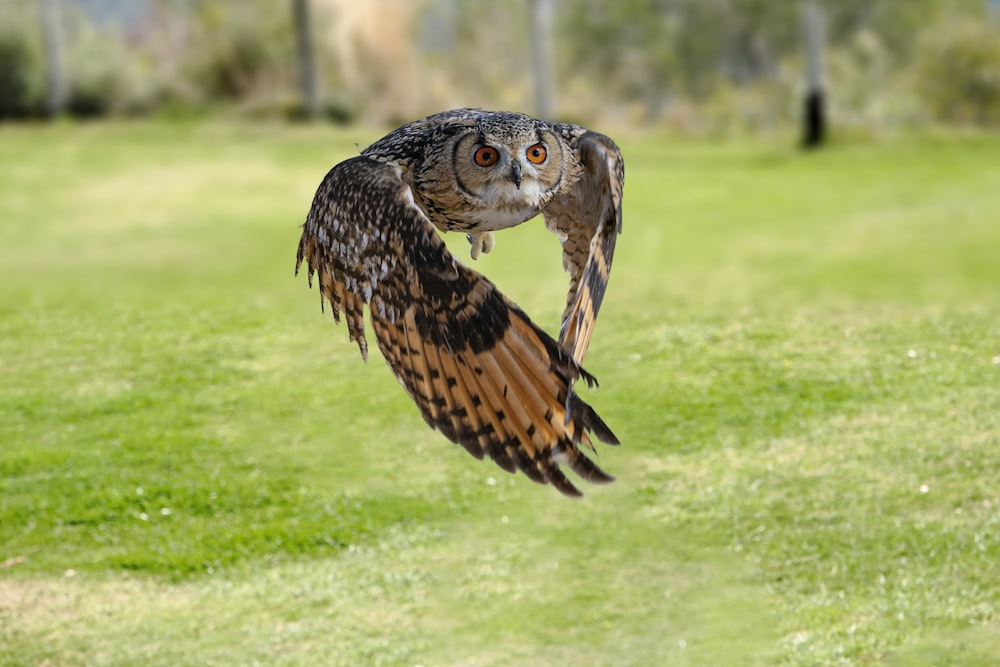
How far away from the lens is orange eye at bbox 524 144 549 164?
3.08m

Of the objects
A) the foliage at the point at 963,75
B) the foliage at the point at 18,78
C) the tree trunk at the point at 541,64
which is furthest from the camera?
the foliage at the point at 18,78

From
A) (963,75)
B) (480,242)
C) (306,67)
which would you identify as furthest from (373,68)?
(480,242)

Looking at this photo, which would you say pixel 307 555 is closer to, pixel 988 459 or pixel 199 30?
pixel 988 459

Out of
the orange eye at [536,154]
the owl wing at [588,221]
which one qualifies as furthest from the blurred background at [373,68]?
the orange eye at [536,154]

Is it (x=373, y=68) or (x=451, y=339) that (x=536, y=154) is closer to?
(x=451, y=339)

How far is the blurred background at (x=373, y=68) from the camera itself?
17828 millimetres

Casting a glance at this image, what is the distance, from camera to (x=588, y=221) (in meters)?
3.48

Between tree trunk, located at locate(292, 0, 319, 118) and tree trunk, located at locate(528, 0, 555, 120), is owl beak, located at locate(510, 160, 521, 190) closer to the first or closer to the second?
tree trunk, located at locate(528, 0, 555, 120)

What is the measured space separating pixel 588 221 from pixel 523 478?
12.7ft

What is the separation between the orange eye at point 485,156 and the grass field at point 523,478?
318 centimetres

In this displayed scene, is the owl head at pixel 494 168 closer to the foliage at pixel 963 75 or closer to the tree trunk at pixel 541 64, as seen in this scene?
the tree trunk at pixel 541 64

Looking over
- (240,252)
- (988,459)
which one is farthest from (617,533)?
(240,252)

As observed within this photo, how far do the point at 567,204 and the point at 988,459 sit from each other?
451cm

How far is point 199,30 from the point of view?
20.4 meters
